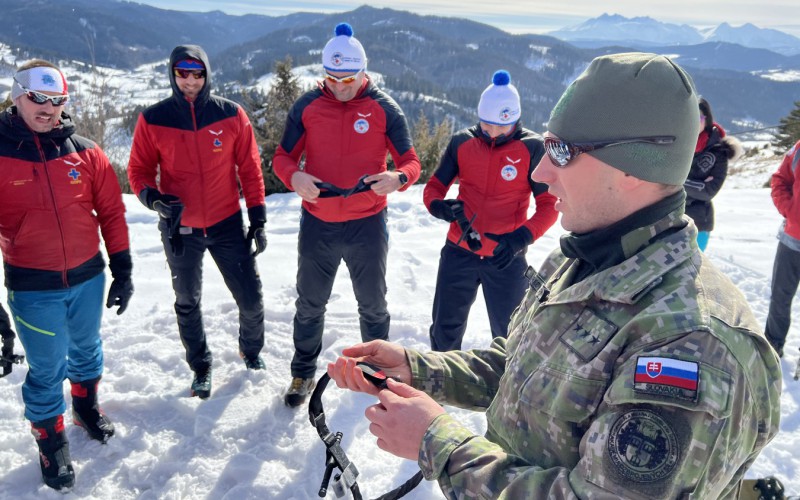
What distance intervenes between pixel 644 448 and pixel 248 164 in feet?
11.7

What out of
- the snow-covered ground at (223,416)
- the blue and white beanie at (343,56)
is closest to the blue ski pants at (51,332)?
the snow-covered ground at (223,416)

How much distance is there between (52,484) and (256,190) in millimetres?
2348

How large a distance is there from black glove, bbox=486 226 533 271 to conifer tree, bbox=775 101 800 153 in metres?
33.8

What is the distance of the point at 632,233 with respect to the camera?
1277 millimetres

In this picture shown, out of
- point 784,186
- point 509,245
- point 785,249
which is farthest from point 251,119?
point 785,249

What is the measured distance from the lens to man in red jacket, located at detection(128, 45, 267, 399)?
362cm

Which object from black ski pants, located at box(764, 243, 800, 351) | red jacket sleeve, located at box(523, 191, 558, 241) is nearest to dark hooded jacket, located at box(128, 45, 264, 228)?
red jacket sleeve, located at box(523, 191, 558, 241)

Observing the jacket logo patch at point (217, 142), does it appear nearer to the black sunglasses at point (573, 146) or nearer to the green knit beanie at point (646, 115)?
the black sunglasses at point (573, 146)

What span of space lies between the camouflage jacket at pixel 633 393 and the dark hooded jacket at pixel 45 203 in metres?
2.74

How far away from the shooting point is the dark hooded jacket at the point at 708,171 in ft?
15.2

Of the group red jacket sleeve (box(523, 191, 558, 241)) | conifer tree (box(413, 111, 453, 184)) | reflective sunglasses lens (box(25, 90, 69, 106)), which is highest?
reflective sunglasses lens (box(25, 90, 69, 106))

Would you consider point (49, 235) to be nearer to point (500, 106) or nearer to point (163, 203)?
point (163, 203)

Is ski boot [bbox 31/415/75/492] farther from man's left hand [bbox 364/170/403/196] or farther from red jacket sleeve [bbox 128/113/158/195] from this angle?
man's left hand [bbox 364/170/403/196]

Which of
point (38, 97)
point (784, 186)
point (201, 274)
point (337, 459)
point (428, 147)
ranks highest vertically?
point (38, 97)
